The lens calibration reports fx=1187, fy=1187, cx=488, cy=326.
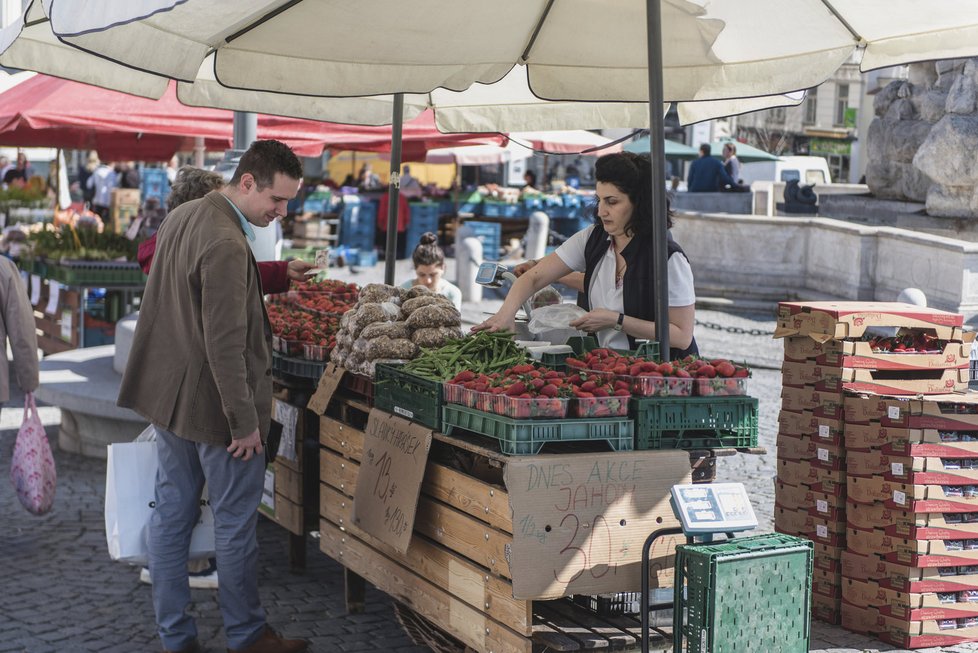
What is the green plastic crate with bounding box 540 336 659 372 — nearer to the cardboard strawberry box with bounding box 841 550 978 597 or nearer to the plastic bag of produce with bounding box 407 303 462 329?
the plastic bag of produce with bounding box 407 303 462 329

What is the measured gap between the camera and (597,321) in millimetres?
5148

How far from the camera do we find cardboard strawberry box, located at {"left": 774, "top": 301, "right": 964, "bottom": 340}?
5.32 meters

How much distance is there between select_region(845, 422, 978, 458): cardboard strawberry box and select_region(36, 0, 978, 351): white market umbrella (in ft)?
3.72

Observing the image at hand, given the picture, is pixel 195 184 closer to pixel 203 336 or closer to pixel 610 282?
pixel 203 336

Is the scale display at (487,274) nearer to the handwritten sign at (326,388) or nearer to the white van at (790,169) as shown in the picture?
the handwritten sign at (326,388)

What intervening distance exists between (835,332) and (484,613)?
214cm

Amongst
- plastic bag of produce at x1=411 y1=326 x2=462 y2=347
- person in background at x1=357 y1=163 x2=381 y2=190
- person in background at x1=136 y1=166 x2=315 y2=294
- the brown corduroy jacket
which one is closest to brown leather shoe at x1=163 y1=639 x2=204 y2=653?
the brown corduroy jacket

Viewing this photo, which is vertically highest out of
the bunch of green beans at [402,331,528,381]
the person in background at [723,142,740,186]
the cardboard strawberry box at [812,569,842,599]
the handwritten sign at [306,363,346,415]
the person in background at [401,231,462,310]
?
the person in background at [723,142,740,186]

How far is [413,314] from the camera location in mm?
5453

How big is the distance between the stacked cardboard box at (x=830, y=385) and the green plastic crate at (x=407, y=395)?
188 cm

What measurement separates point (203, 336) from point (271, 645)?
4.39ft

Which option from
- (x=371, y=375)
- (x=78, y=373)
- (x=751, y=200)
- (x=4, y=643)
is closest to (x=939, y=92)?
(x=751, y=200)

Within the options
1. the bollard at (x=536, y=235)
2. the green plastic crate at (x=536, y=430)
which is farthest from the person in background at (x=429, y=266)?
the bollard at (x=536, y=235)

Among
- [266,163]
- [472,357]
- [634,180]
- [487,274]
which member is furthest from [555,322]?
[266,163]
